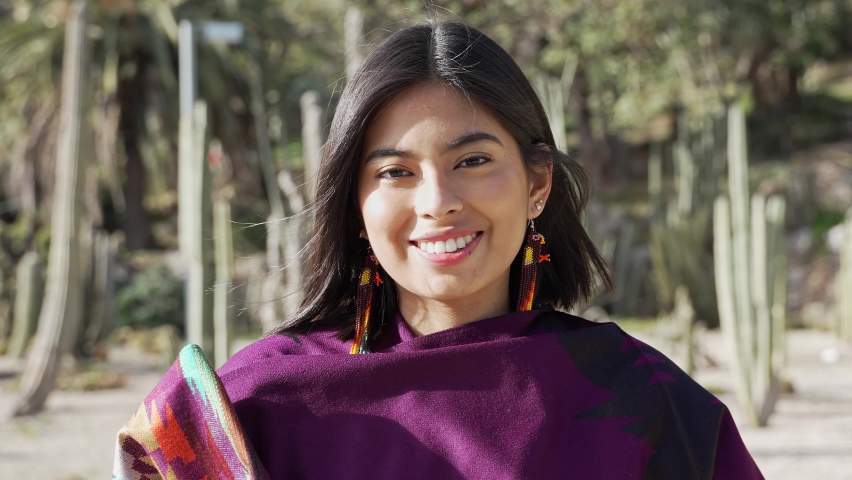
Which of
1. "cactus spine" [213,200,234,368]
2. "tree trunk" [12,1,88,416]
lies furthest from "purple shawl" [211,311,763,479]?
"tree trunk" [12,1,88,416]

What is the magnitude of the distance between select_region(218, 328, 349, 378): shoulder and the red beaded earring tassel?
36 cm

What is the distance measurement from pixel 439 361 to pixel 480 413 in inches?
4.6

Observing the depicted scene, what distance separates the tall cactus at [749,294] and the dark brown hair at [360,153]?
4.41 metres

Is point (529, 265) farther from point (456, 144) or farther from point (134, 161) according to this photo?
point (134, 161)

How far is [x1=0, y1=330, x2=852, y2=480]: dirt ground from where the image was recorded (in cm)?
629

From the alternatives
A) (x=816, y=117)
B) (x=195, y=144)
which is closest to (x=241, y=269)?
(x=195, y=144)

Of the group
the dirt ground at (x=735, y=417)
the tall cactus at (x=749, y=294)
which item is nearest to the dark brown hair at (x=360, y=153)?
the dirt ground at (x=735, y=417)

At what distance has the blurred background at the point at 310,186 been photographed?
21.9 ft

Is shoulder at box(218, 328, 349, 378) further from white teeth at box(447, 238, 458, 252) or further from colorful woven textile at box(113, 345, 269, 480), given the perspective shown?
white teeth at box(447, 238, 458, 252)

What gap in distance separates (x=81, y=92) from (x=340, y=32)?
9.58 m

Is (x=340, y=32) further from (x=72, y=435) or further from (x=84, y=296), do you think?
(x=72, y=435)

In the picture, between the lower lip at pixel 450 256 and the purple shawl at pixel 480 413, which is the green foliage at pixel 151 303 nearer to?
the purple shawl at pixel 480 413

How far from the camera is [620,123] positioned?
17078 mm

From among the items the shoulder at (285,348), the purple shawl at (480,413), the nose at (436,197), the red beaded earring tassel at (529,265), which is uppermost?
the nose at (436,197)
